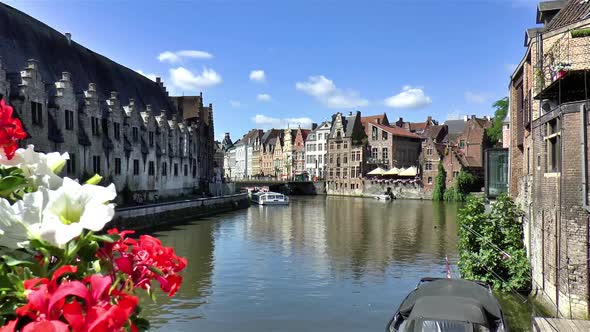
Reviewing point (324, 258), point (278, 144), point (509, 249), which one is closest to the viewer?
Answer: point (509, 249)

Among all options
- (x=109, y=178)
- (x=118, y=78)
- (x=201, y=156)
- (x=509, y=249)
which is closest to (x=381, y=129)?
(x=201, y=156)

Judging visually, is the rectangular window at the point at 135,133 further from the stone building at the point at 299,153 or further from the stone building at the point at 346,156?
the stone building at the point at 299,153

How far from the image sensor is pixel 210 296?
19531mm

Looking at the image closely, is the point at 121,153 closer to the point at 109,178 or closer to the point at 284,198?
the point at 109,178

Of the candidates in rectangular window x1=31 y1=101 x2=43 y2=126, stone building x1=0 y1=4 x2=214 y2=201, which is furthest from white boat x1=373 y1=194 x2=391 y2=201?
rectangular window x1=31 y1=101 x2=43 y2=126

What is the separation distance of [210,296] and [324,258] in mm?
9772

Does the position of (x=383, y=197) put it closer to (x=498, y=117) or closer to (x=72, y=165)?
(x=498, y=117)

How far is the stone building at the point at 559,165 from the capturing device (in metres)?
13.2

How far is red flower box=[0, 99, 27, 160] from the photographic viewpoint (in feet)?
8.56

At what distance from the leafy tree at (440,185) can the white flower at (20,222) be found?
84364mm

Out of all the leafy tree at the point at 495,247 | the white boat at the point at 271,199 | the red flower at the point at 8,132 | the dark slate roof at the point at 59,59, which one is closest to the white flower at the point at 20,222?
the red flower at the point at 8,132

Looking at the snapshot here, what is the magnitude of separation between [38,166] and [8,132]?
0.28 m

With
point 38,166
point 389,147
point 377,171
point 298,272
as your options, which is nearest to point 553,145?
point 298,272

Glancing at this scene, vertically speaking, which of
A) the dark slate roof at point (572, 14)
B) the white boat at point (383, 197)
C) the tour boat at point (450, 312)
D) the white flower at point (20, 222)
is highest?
the dark slate roof at point (572, 14)
